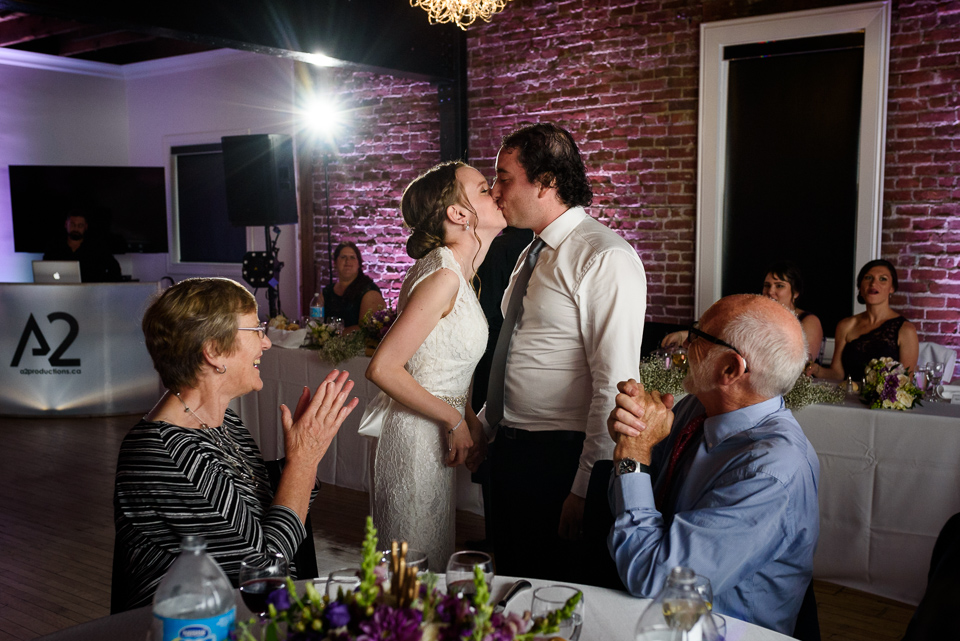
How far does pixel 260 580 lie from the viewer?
4.22 feet

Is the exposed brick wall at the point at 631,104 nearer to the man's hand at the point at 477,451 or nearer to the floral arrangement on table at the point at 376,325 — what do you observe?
the floral arrangement on table at the point at 376,325

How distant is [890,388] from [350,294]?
3972mm

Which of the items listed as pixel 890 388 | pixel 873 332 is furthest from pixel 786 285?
pixel 890 388

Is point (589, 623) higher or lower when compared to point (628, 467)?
lower

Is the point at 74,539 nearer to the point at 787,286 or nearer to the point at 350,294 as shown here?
the point at 350,294

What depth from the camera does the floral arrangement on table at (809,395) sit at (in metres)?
3.44

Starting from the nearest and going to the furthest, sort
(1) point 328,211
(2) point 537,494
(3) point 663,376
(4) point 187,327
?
(4) point 187,327 → (2) point 537,494 → (3) point 663,376 → (1) point 328,211

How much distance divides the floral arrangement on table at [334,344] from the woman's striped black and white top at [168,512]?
2.89m

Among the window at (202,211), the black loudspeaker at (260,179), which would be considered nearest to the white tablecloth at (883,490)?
the black loudspeaker at (260,179)

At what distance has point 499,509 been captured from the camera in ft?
7.45

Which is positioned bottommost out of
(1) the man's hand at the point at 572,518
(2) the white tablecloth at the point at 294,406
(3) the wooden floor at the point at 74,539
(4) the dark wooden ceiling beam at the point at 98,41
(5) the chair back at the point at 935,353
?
(3) the wooden floor at the point at 74,539

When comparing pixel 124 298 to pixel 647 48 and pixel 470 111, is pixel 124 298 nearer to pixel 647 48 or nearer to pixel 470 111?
pixel 470 111

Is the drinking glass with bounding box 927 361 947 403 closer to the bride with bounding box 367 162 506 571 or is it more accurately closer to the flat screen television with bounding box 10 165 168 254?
the bride with bounding box 367 162 506 571

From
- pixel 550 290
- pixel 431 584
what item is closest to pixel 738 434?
pixel 550 290
